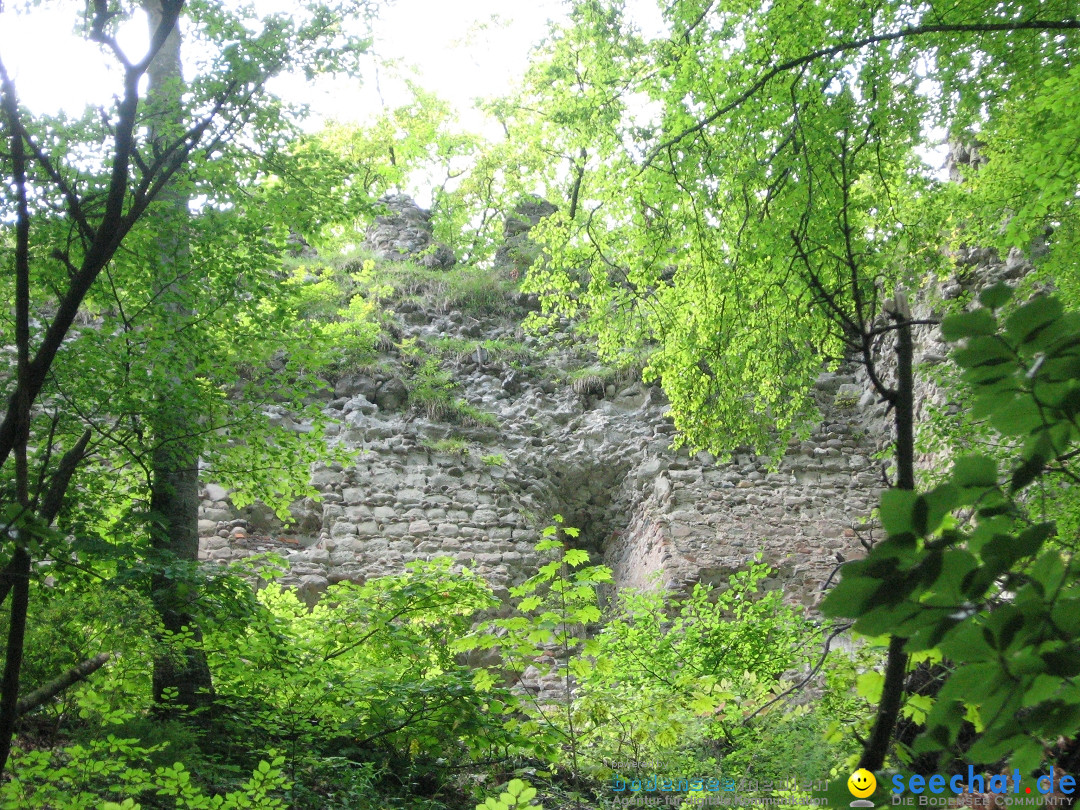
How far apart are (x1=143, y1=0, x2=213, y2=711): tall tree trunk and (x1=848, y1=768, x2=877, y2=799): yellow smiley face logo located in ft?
13.4

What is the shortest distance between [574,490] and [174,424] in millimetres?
6494

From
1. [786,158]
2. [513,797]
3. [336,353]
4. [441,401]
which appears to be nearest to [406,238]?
[441,401]

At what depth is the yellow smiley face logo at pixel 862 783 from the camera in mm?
1034

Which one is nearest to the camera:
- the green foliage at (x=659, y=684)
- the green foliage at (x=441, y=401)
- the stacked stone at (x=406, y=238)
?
the green foliage at (x=659, y=684)

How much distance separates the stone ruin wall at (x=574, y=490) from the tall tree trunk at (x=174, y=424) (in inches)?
119

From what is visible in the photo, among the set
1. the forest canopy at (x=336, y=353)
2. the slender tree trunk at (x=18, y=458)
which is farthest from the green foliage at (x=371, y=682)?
the slender tree trunk at (x=18, y=458)

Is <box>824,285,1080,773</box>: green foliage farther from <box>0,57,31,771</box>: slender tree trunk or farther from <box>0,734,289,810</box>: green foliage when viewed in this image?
<box>0,734,289,810</box>: green foliage

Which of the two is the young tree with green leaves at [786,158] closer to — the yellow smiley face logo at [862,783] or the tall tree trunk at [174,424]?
the tall tree trunk at [174,424]

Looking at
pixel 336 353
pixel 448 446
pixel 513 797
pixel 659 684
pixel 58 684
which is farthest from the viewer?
pixel 448 446

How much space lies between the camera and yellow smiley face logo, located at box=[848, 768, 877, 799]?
1.03 meters

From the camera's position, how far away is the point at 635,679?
19.2ft

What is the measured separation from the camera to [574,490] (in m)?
10.8

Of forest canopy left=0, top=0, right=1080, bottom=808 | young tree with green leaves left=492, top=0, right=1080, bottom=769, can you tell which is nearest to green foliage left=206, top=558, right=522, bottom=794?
forest canopy left=0, top=0, right=1080, bottom=808

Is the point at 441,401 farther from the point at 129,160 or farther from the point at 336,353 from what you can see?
A: the point at 129,160
